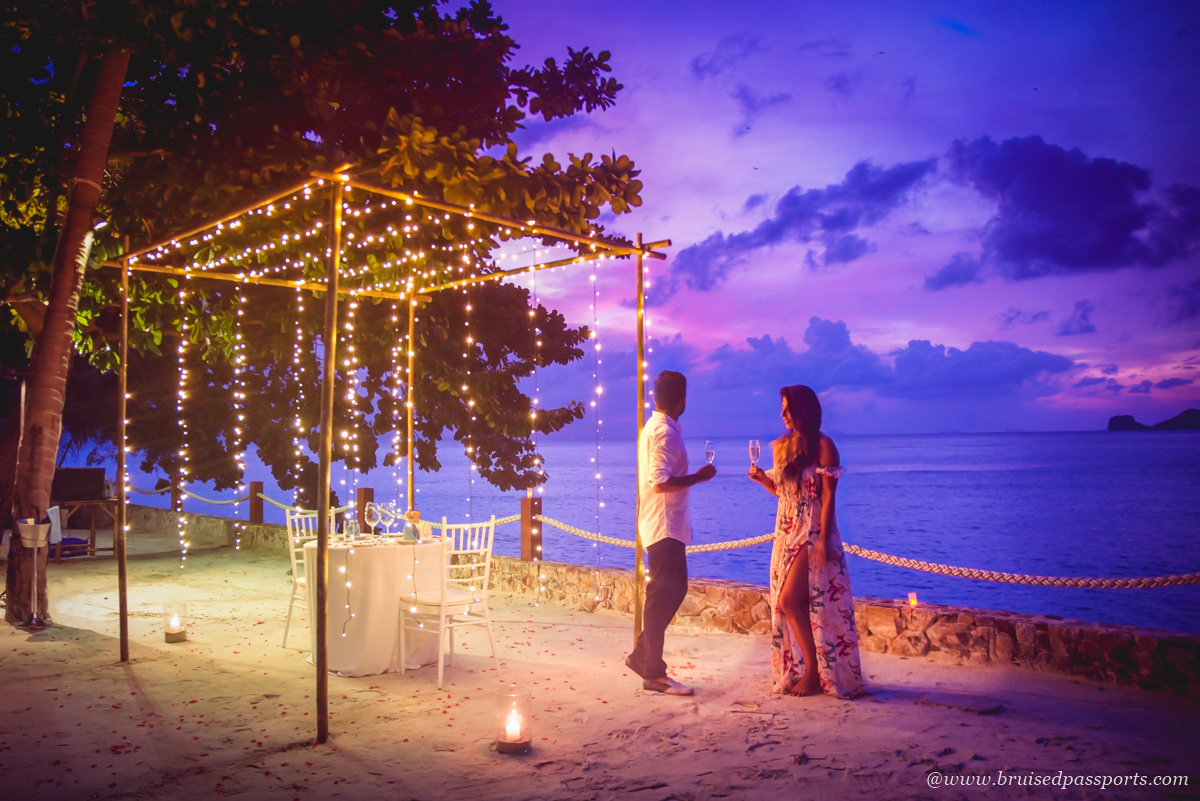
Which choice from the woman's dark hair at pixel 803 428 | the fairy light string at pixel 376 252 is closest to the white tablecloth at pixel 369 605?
the fairy light string at pixel 376 252

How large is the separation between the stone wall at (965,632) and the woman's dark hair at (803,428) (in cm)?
149

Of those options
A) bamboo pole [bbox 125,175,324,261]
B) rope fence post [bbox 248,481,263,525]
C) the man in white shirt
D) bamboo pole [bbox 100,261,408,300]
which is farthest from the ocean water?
bamboo pole [bbox 100,261,408,300]

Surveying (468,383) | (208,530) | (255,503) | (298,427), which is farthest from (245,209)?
(298,427)

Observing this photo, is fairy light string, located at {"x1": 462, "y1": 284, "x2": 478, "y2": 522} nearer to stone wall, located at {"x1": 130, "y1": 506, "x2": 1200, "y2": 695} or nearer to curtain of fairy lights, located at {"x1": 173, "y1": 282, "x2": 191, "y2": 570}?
curtain of fairy lights, located at {"x1": 173, "y1": 282, "x2": 191, "y2": 570}

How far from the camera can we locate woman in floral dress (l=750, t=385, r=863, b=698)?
4.15 metres

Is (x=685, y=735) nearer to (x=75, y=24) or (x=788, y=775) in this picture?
(x=788, y=775)

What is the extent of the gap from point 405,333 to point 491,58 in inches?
159

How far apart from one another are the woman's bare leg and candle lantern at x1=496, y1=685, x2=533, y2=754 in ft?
5.05

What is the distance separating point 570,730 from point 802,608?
1.37 m

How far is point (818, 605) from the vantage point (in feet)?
13.7

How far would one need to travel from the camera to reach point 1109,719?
3725 millimetres

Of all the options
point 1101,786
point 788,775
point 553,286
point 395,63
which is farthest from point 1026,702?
point 395,63

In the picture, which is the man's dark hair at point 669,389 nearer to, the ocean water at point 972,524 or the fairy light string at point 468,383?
the ocean water at point 972,524

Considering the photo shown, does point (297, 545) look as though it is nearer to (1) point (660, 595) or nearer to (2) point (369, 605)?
(2) point (369, 605)
